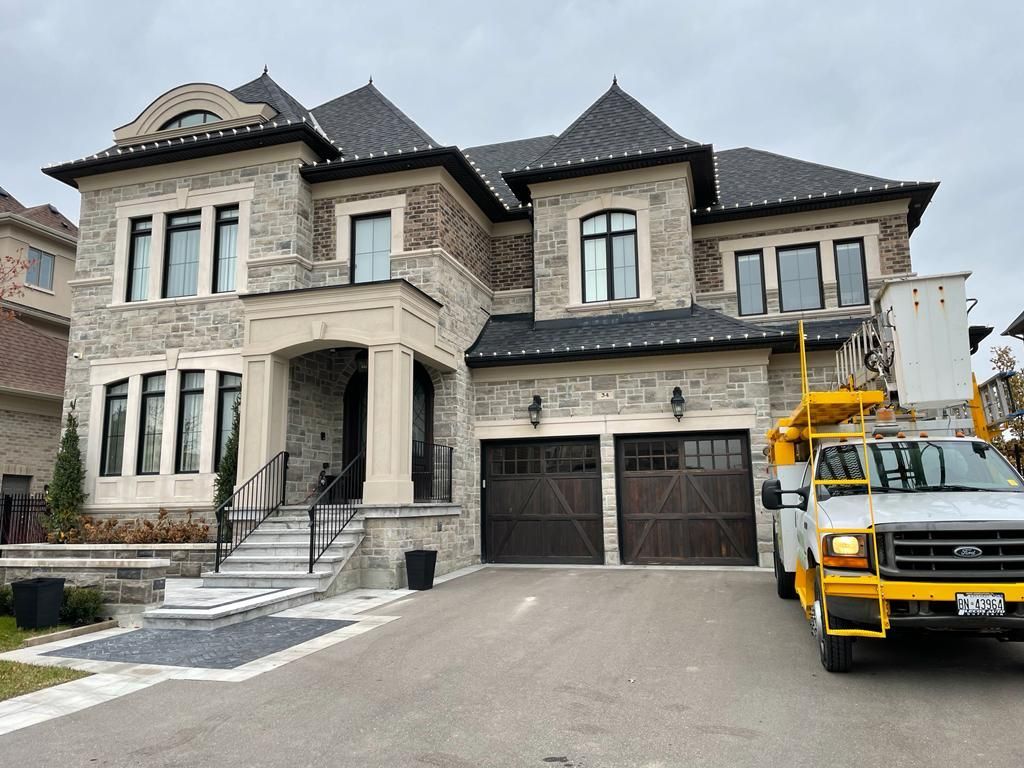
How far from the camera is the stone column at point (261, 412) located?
40.2 feet

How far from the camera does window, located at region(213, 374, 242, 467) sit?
1371cm

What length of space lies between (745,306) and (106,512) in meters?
14.2

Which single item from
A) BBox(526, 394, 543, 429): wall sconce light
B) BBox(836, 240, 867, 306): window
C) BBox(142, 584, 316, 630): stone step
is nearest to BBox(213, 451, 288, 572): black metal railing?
BBox(142, 584, 316, 630): stone step

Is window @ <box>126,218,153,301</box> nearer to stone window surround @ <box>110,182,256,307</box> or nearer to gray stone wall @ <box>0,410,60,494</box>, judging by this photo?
stone window surround @ <box>110,182,256,307</box>

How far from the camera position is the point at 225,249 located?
14.6m

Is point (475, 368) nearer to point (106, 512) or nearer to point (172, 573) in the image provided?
point (172, 573)

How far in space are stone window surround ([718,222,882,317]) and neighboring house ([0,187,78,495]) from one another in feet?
49.3

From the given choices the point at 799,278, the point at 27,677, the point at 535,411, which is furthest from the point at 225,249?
the point at 799,278

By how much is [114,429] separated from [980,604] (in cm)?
1490

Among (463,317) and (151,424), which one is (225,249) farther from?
(463,317)

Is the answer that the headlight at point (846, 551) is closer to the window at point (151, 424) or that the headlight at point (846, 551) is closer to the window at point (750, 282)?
the window at point (750, 282)

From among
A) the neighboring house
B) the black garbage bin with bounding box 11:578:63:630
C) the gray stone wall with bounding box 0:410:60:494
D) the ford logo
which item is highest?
the neighboring house

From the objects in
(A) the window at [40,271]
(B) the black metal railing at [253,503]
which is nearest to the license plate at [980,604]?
(B) the black metal railing at [253,503]

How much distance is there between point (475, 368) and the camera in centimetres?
1462
